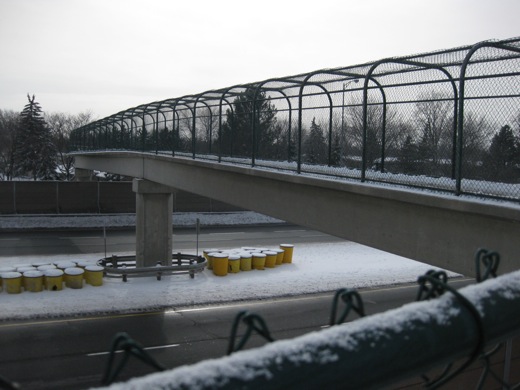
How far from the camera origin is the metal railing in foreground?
99 centimetres

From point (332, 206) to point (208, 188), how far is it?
762 centimetres

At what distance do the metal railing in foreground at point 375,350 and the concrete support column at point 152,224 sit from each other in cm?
2379

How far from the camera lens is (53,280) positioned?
19750mm

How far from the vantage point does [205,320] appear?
56.5ft

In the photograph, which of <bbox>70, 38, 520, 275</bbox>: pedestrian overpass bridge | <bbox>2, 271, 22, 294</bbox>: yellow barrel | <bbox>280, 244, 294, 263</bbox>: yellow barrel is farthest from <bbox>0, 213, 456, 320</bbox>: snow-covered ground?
<bbox>70, 38, 520, 275</bbox>: pedestrian overpass bridge

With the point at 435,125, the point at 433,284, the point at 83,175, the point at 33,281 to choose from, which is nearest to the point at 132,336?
the point at 33,281

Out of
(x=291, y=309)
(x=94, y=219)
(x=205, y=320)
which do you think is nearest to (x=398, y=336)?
(x=205, y=320)

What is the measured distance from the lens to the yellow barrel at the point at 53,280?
64.7ft

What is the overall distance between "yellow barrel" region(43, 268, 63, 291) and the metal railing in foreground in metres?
19.8

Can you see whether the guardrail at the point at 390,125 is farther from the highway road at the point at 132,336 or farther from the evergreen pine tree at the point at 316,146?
the highway road at the point at 132,336

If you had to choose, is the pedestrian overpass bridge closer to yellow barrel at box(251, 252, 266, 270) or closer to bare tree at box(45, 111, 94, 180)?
yellow barrel at box(251, 252, 266, 270)

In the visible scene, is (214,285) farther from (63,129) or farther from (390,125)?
(63,129)

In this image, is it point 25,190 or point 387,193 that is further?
point 25,190

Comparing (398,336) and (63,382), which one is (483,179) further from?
(63,382)
